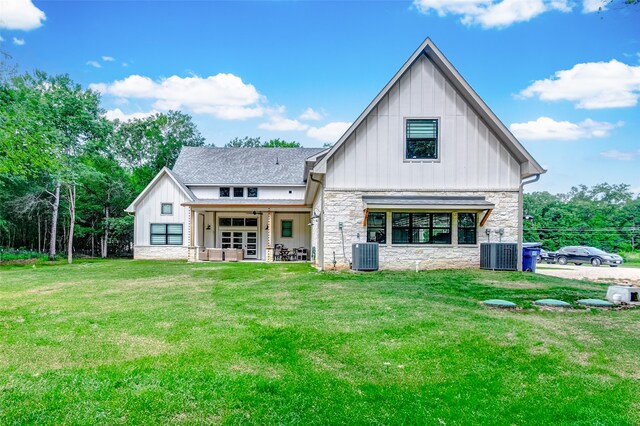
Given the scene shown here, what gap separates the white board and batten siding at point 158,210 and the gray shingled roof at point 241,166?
1.29 m

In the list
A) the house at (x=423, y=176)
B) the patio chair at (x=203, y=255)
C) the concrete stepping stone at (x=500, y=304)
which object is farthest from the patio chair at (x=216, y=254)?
the concrete stepping stone at (x=500, y=304)

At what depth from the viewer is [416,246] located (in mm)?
13930

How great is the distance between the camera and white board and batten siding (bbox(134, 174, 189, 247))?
2392cm

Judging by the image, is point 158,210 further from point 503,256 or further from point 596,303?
point 596,303

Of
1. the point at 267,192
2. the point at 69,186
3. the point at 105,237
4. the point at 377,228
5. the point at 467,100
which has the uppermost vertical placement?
the point at 467,100

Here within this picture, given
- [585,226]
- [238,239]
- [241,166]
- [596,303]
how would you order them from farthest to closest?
[585,226] < [241,166] < [238,239] < [596,303]

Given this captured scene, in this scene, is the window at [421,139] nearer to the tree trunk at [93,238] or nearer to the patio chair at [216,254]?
the patio chair at [216,254]

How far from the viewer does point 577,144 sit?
32406mm

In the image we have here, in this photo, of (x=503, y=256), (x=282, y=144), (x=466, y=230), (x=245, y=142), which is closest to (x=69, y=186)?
(x=466, y=230)

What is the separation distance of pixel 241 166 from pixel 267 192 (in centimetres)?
310

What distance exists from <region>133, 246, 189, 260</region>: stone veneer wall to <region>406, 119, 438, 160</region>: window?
1573 centimetres

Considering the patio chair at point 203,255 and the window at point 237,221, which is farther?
the window at point 237,221

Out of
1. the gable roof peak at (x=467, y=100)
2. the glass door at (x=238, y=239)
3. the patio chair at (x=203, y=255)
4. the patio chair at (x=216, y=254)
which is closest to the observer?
the gable roof peak at (x=467, y=100)

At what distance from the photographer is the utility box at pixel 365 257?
1354cm
